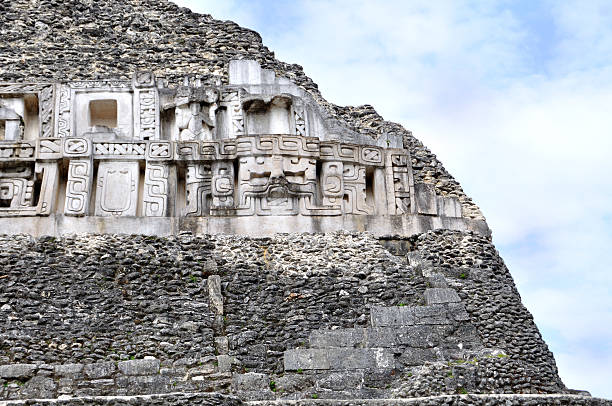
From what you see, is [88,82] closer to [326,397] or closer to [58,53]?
[58,53]

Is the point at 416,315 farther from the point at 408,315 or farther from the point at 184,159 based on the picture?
the point at 184,159

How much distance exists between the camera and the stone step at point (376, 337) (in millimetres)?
13070

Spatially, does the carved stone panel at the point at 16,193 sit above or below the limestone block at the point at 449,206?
above

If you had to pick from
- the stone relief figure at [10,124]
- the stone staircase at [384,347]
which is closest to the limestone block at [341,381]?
the stone staircase at [384,347]

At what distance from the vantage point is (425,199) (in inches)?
638

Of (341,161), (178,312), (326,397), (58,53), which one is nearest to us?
(326,397)

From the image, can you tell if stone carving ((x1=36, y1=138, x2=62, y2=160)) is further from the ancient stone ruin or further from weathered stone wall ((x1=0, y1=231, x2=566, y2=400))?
weathered stone wall ((x1=0, y1=231, x2=566, y2=400))

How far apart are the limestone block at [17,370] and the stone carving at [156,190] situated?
12.1ft

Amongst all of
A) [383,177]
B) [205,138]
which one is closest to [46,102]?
[205,138]

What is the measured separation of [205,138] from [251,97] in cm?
105

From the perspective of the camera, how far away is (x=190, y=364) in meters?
12.5

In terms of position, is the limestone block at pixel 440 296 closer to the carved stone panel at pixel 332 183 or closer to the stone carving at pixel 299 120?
the carved stone panel at pixel 332 183

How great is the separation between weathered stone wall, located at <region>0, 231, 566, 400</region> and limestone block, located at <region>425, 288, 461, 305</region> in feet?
0.06

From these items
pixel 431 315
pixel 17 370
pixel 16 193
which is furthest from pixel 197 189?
pixel 17 370
